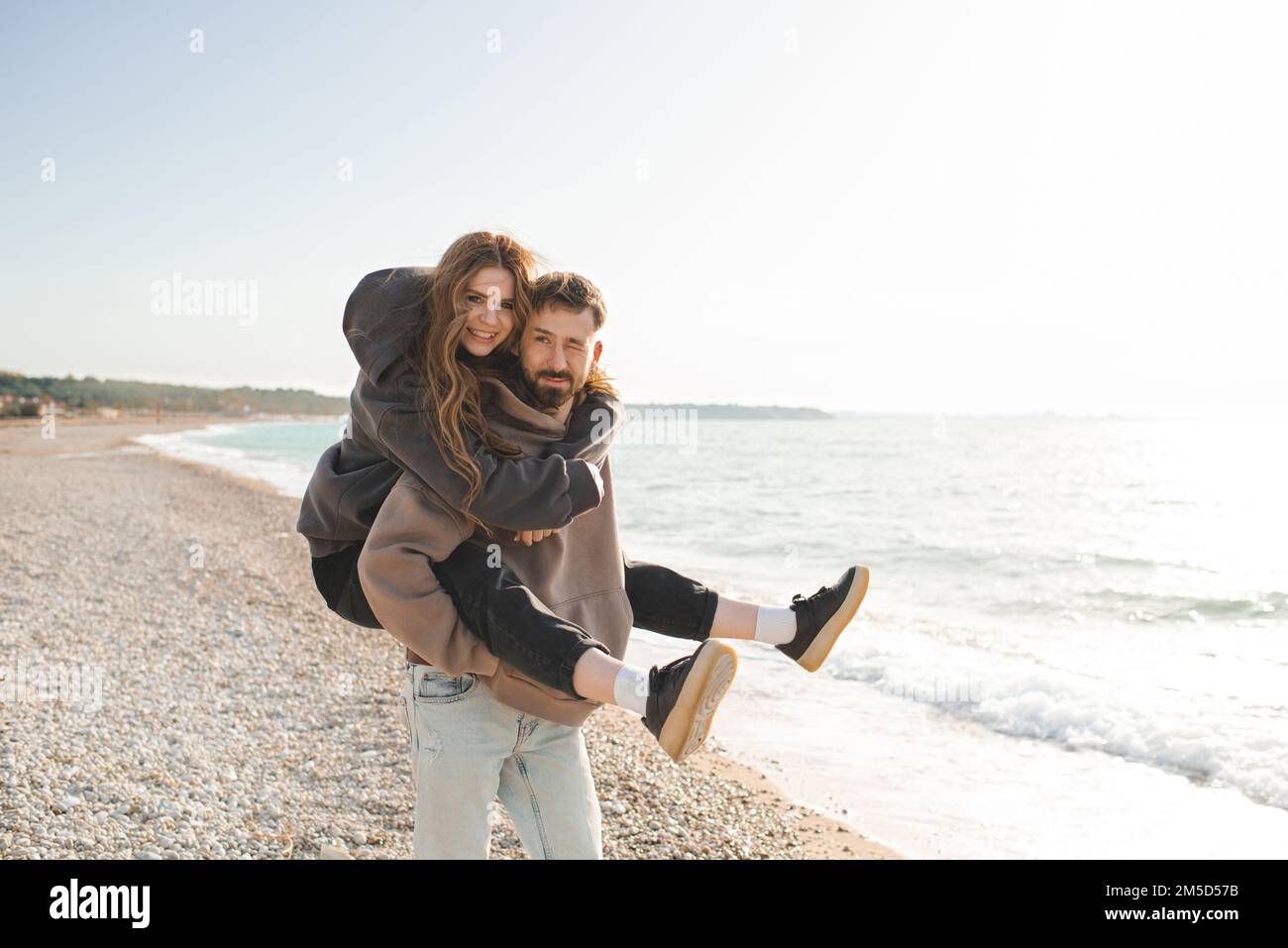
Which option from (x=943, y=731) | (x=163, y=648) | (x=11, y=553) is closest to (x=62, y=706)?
(x=163, y=648)

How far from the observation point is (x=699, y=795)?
5.16 metres

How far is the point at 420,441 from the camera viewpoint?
2016 millimetres

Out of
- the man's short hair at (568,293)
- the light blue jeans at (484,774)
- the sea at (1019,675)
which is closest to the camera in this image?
the light blue jeans at (484,774)

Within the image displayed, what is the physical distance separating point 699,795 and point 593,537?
132 inches

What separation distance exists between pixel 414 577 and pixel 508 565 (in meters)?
0.26

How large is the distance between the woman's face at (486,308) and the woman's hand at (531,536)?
0.46 metres

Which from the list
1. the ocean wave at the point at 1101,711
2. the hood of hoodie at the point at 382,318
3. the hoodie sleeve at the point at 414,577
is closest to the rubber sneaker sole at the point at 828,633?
the hoodie sleeve at the point at 414,577

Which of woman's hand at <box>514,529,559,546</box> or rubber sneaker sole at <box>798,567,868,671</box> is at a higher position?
woman's hand at <box>514,529,559,546</box>

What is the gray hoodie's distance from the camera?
2.01m

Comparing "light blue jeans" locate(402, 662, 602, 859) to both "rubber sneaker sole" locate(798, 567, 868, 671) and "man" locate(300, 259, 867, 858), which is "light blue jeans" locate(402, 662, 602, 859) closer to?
"man" locate(300, 259, 867, 858)

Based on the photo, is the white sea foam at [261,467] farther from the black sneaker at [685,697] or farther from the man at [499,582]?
the black sneaker at [685,697]

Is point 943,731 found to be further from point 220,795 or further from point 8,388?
point 8,388

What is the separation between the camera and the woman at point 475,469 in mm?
1999

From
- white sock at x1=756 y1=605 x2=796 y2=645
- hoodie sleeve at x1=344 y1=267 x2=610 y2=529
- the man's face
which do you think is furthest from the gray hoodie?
white sock at x1=756 y1=605 x2=796 y2=645
